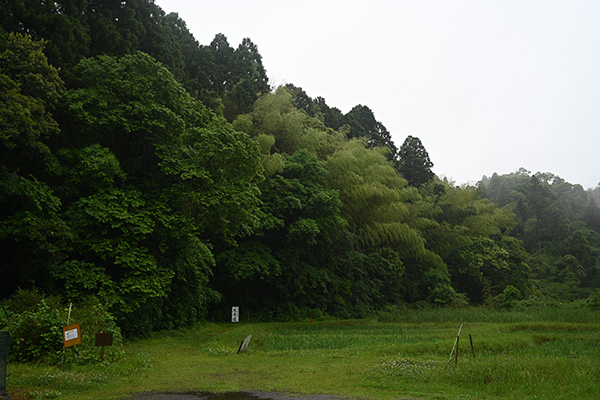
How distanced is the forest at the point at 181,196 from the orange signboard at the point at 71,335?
166 inches

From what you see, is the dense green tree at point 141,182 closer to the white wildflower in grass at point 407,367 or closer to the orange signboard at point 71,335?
the orange signboard at point 71,335

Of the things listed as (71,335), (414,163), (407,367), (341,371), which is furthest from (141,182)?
(414,163)

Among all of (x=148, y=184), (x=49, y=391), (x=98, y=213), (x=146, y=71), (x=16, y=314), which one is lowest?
(x=49, y=391)

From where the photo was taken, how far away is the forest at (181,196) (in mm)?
13484

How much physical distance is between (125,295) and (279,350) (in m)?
5.56

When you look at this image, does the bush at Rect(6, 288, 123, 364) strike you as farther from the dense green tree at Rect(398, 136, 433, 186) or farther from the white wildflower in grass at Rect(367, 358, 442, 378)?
the dense green tree at Rect(398, 136, 433, 186)

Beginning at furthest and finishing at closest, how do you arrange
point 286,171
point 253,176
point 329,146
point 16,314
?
point 329,146 → point 286,171 → point 253,176 → point 16,314

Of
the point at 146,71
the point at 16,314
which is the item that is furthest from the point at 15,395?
the point at 146,71

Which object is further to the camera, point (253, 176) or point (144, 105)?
point (253, 176)

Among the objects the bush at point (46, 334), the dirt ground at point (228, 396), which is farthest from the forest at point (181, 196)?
the dirt ground at point (228, 396)

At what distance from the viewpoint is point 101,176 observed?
14.6 metres

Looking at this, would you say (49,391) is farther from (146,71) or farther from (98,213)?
(146,71)

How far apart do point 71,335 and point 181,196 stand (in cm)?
800

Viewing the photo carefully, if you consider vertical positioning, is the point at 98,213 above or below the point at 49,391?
above
